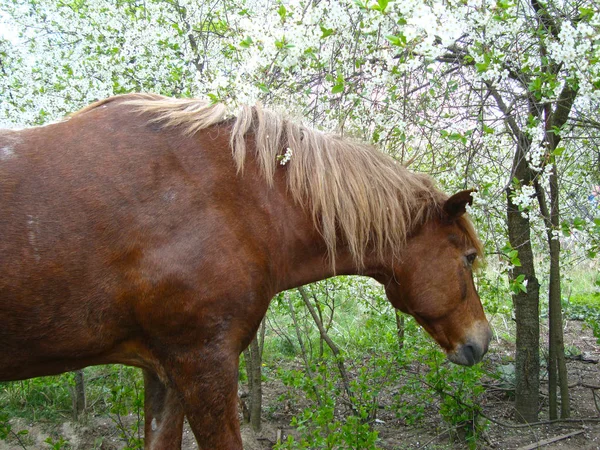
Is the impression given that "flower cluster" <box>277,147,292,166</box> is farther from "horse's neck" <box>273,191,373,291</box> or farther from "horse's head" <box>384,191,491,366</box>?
"horse's head" <box>384,191,491,366</box>

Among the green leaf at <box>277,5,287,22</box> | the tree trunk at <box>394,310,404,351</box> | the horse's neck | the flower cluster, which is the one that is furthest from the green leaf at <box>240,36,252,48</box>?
the tree trunk at <box>394,310,404,351</box>

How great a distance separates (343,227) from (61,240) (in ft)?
4.32

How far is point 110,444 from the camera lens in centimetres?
411

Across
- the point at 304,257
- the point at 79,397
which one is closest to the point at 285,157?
the point at 304,257

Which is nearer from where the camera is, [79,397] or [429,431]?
[429,431]

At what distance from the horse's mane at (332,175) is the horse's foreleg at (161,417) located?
1142 millimetres

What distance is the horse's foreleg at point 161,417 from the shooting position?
2840 millimetres

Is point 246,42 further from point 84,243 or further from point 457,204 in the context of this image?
point 457,204

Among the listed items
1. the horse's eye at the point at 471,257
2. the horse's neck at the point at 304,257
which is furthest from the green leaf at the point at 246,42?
the horse's eye at the point at 471,257

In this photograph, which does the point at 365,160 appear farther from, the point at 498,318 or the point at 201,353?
the point at 498,318

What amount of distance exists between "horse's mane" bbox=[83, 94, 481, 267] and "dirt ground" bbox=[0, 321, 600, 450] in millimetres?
1696

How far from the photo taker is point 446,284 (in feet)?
9.70

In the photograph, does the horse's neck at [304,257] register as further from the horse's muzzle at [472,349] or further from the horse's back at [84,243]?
the horse's muzzle at [472,349]

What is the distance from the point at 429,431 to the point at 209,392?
2.38 m
